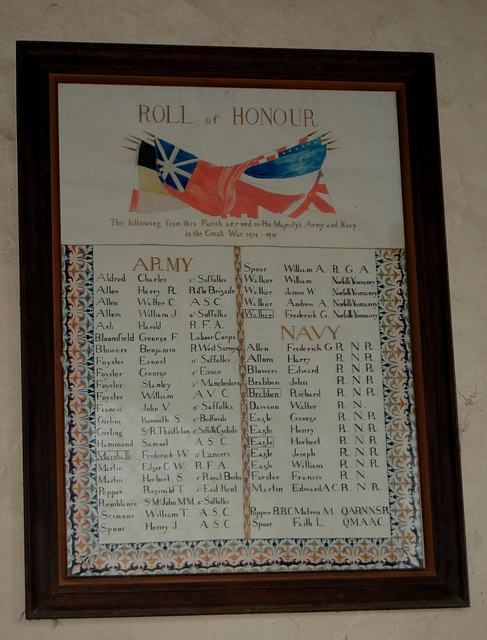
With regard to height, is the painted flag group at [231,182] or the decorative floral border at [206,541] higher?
the painted flag group at [231,182]

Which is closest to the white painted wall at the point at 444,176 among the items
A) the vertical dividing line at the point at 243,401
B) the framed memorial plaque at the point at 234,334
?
the framed memorial plaque at the point at 234,334

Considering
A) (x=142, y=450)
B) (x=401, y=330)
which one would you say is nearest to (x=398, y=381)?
(x=401, y=330)

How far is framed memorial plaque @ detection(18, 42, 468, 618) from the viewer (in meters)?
1.90

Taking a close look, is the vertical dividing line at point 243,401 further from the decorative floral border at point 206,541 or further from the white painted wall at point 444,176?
the white painted wall at point 444,176

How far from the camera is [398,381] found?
2.02 meters

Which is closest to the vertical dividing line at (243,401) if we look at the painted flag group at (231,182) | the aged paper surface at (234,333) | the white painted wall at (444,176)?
the aged paper surface at (234,333)

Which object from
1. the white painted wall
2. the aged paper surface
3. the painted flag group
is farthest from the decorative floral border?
the painted flag group

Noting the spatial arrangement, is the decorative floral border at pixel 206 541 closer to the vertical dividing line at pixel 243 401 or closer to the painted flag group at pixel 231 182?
the vertical dividing line at pixel 243 401

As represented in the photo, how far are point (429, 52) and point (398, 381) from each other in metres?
0.94

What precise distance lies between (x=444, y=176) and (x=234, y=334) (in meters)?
0.74

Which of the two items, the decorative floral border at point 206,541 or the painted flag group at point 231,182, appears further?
the painted flag group at point 231,182

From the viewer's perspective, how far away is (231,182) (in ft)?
6.81

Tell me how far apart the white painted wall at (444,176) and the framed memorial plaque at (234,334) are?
0.04 m

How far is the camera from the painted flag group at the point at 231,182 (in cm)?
205
